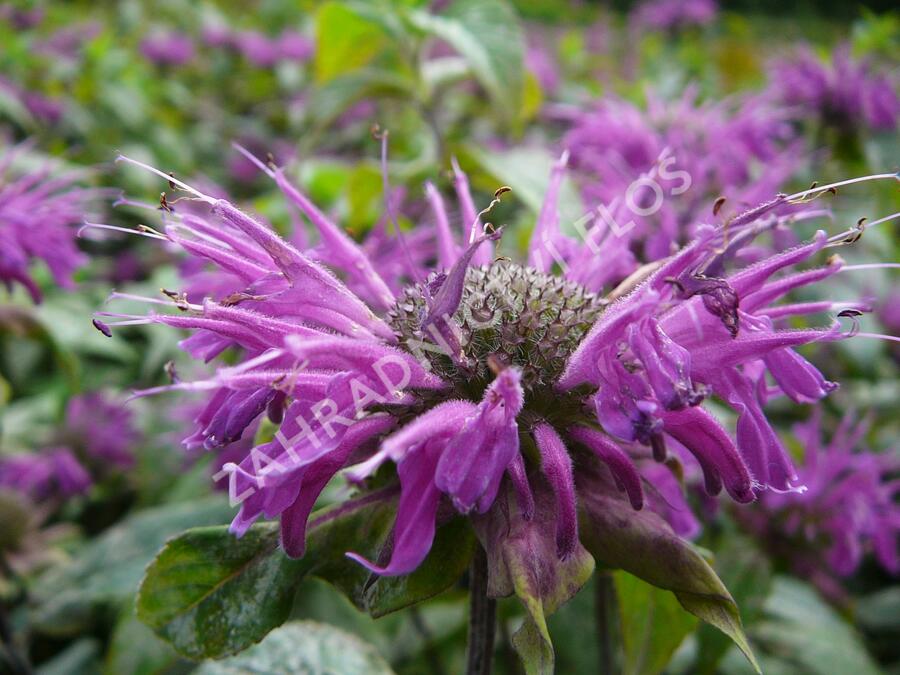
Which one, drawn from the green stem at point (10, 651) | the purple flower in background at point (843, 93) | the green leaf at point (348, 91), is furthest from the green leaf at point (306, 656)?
the purple flower in background at point (843, 93)

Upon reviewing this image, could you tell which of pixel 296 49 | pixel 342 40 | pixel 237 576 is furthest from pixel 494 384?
pixel 296 49

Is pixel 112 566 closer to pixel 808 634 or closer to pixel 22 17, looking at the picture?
pixel 808 634

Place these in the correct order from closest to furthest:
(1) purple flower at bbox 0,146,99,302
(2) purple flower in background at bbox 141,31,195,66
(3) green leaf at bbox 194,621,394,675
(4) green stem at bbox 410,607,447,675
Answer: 1. (3) green leaf at bbox 194,621,394,675
2. (1) purple flower at bbox 0,146,99,302
3. (4) green stem at bbox 410,607,447,675
4. (2) purple flower in background at bbox 141,31,195,66

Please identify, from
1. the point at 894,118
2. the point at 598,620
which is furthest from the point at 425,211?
the point at 894,118

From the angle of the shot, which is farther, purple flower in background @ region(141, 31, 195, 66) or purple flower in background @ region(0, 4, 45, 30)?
purple flower in background @ region(141, 31, 195, 66)

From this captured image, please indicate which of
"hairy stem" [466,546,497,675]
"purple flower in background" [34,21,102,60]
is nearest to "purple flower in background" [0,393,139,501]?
"hairy stem" [466,546,497,675]

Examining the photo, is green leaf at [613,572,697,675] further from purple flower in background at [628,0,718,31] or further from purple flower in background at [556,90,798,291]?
purple flower in background at [628,0,718,31]

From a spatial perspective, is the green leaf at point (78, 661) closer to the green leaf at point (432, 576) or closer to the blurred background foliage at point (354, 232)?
the blurred background foliage at point (354, 232)
